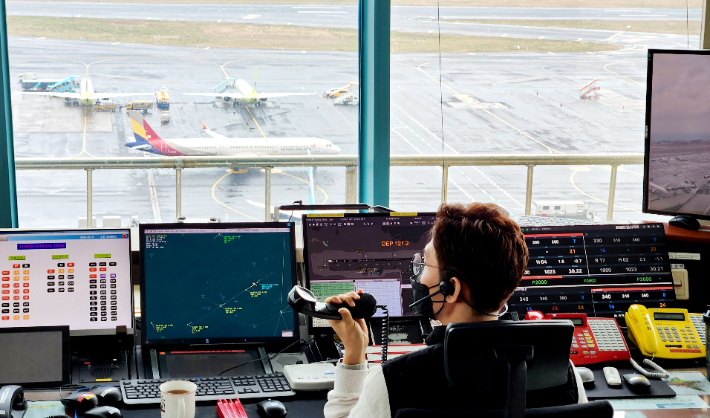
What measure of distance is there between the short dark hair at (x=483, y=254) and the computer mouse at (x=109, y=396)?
963mm

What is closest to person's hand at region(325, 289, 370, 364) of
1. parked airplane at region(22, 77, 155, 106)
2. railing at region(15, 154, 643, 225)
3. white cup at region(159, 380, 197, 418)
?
white cup at region(159, 380, 197, 418)

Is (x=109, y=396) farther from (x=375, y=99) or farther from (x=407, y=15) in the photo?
(x=407, y=15)

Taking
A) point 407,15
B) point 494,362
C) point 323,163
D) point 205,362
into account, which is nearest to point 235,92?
point 323,163

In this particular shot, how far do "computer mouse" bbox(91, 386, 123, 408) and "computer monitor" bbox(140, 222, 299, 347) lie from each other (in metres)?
0.31

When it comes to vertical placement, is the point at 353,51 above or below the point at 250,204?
above


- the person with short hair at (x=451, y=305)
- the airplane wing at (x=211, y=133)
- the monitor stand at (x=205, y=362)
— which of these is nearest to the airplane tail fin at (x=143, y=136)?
the airplane wing at (x=211, y=133)

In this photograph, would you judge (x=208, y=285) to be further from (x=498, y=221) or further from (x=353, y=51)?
(x=353, y=51)

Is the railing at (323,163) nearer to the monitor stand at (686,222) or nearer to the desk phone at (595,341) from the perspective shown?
the monitor stand at (686,222)

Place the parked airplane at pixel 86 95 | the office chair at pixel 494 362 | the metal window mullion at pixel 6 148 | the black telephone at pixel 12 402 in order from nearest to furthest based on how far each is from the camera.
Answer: the office chair at pixel 494 362 < the black telephone at pixel 12 402 < the metal window mullion at pixel 6 148 < the parked airplane at pixel 86 95

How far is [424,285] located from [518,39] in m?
2.46

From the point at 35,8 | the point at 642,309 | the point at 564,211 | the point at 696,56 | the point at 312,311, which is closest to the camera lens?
the point at 312,311

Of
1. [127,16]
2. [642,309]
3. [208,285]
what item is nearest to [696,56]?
[642,309]

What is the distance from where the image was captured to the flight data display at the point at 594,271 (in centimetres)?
249

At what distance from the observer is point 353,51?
11.4 feet
